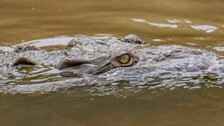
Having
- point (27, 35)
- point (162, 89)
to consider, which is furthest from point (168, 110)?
point (27, 35)

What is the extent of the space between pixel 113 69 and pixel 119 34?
206 centimetres

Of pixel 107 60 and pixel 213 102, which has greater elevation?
pixel 107 60

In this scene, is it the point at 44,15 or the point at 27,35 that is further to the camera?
the point at 44,15

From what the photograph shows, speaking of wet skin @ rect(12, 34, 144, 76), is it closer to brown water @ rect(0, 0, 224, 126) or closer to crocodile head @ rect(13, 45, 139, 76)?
crocodile head @ rect(13, 45, 139, 76)

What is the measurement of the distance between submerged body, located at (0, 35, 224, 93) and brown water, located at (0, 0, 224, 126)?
5.9 inches

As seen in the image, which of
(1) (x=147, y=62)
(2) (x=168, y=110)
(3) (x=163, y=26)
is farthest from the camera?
(3) (x=163, y=26)

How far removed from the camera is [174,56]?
5086mm

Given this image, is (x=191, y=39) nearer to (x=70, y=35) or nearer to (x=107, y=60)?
(x=70, y=35)

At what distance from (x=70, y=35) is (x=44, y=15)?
1.29 meters

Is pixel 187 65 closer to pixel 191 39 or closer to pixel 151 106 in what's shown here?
pixel 151 106

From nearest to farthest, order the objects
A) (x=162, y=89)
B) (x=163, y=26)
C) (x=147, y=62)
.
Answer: (x=162, y=89)
(x=147, y=62)
(x=163, y=26)

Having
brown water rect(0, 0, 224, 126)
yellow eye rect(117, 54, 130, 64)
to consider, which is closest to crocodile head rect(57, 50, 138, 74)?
yellow eye rect(117, 54, 130, 64)

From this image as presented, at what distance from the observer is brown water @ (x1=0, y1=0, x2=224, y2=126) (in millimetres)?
4086

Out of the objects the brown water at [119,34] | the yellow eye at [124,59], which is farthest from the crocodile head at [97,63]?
the brown water at [119,34]
